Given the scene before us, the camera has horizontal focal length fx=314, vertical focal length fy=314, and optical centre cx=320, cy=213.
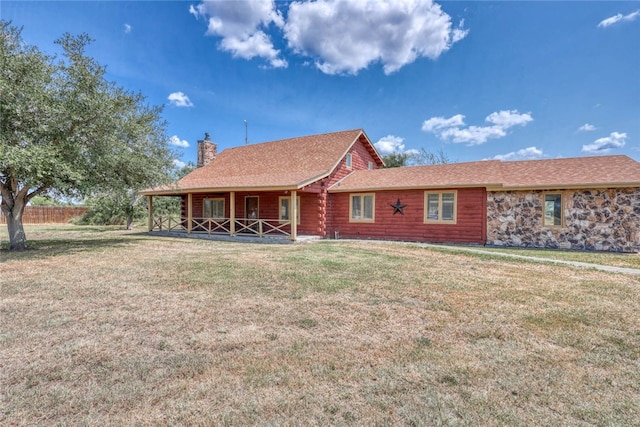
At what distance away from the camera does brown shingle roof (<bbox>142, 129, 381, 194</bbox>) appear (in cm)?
1497

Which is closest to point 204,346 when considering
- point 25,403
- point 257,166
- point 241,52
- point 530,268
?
point 25,403

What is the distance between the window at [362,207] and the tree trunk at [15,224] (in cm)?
1269

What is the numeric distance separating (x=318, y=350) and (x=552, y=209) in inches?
483

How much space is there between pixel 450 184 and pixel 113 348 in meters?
12.2

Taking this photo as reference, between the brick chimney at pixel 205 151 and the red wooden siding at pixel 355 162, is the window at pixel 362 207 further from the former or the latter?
the brick chimney at pixel 205 151

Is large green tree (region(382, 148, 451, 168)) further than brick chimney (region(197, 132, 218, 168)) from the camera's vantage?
Yes

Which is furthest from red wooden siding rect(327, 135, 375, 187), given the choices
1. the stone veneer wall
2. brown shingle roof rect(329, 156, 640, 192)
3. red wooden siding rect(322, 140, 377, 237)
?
the stone veneer wall

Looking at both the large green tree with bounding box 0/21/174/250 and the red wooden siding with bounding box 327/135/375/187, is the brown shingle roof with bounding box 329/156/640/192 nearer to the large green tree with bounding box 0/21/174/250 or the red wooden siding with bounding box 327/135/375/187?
the red wooden siding with bounding box 327/135/375/187

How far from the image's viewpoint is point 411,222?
45.7 feet

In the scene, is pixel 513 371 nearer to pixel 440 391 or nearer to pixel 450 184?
pixel 440 391

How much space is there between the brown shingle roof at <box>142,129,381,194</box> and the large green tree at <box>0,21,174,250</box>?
12.2 feet

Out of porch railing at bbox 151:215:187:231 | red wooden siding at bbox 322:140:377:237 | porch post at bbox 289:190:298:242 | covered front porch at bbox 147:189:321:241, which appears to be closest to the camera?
porch post at bbox 289:190:298:242

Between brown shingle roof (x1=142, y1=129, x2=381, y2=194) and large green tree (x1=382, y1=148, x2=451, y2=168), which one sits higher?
large green tree (x1=382, y1=148, x2=451, y2=168)

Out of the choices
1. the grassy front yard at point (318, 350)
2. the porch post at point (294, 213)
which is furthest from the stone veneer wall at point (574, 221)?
the porch post at point (294, 213)
